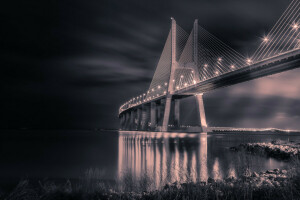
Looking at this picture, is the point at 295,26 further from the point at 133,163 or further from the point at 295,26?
the point at 133,163

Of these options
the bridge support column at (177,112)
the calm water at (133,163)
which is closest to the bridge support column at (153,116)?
the bridge support column at (177,112)

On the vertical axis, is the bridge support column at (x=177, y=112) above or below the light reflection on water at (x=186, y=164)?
above

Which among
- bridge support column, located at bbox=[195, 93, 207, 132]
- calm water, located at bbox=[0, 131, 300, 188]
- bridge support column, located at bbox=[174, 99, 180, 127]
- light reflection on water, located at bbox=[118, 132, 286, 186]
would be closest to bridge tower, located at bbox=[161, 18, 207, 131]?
bridge support column, located at bbox=[195, 93, 207, 132]

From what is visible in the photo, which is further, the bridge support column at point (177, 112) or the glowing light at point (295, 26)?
the bridge support column at point (177, 112)

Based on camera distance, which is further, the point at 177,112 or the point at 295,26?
the point at 177,112

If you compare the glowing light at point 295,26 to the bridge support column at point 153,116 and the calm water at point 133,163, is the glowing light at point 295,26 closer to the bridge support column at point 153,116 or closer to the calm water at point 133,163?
the calm water at point 133,163

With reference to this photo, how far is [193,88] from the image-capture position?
160ft

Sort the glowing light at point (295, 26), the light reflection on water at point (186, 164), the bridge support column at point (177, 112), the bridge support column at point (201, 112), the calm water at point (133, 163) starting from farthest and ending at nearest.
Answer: the bridge support column at point (177, 112) < the bridge support column at point (201, 112) < the glowing light at point (295, 26) < the calm water at point (133, 163) < the light reflection on water at point (186, 164)

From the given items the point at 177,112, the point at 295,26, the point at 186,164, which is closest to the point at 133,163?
the point at 186,164

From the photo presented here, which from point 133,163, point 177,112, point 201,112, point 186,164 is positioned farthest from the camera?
point 177,112

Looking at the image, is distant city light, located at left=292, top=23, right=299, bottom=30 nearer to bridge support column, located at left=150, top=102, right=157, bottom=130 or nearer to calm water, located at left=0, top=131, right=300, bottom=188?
calm water, located at left=0, top=131, right=300, bottom=188

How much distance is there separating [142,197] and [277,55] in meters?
28.2

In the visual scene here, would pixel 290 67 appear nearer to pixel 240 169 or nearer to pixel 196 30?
pixel 240 169

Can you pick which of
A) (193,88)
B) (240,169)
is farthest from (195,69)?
(240,169)
